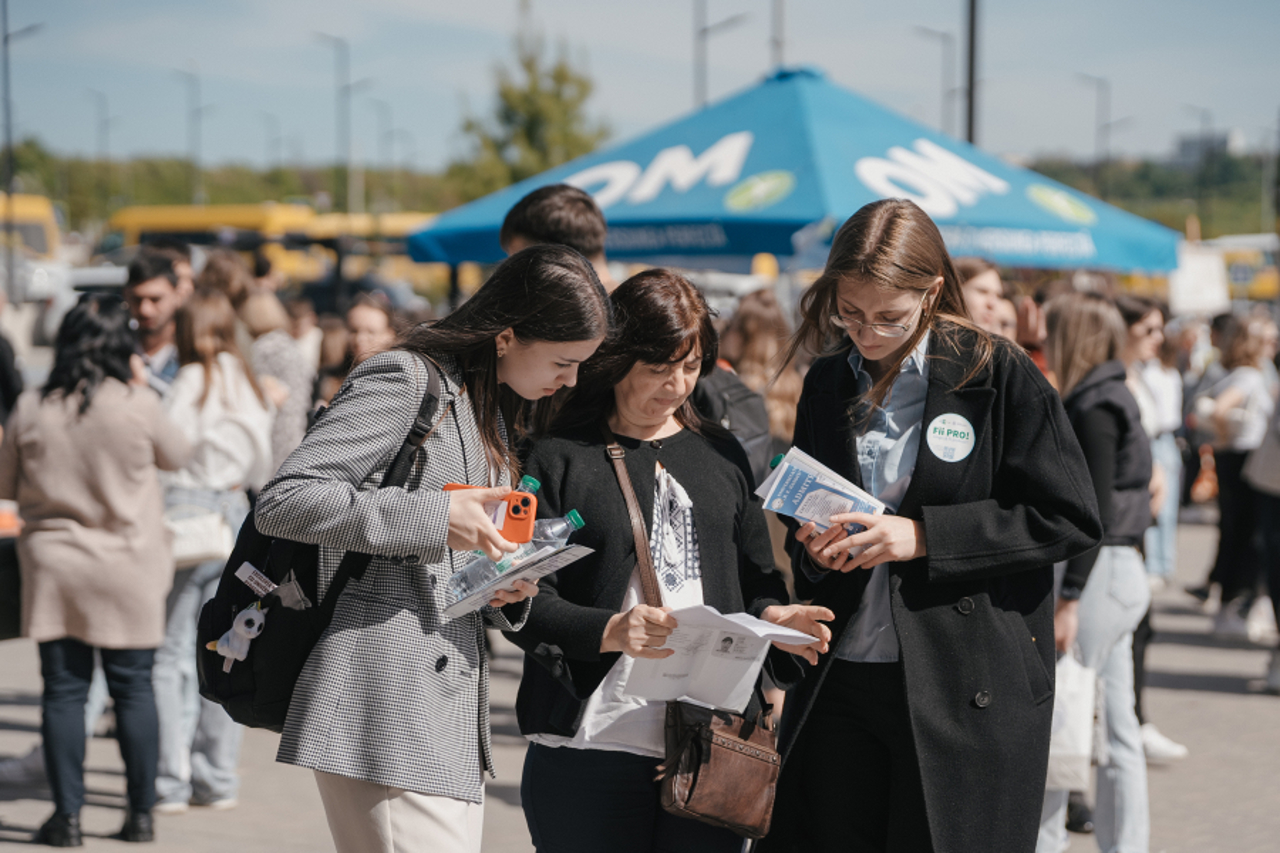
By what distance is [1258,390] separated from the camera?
8781mm

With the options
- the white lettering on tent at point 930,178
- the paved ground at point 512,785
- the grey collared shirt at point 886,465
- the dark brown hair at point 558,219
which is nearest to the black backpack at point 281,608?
the grey collared shirt at point 886,465

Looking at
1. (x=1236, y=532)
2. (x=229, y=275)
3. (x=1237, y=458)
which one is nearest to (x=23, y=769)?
(x=229, y=275)

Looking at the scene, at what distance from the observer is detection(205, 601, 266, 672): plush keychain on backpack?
2342 millimetres

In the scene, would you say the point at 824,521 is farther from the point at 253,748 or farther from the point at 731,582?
the point at 253,748

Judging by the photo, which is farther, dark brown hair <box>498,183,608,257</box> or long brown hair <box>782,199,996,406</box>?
dark brown hair <box>498,183,608,257</box>

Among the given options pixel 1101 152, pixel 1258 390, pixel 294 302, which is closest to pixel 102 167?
pixel 1101 152

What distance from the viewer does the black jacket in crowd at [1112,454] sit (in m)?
4.04

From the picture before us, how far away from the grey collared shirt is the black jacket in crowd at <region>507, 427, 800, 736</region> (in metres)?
0.17

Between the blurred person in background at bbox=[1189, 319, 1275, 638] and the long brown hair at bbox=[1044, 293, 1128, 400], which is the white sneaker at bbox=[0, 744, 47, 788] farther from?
the blurred person in background at bbox=[1189, 319, 1275, 638]

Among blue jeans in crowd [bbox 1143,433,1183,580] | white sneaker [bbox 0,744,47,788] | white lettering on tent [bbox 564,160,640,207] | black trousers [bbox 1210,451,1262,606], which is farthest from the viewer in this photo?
blue jeans in crowd [bbox 1143,433,1183,580]

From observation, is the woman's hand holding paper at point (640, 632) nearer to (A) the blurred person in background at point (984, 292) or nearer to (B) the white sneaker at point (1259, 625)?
(A) the blurred person in background at point (984, 292)

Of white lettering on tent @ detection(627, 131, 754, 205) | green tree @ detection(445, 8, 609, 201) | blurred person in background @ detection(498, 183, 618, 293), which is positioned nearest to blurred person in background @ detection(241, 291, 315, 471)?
blurred person in background @ detection(498, 183, 618, 293)

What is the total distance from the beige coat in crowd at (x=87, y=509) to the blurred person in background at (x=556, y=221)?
165 centimetres

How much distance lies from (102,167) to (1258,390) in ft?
268
